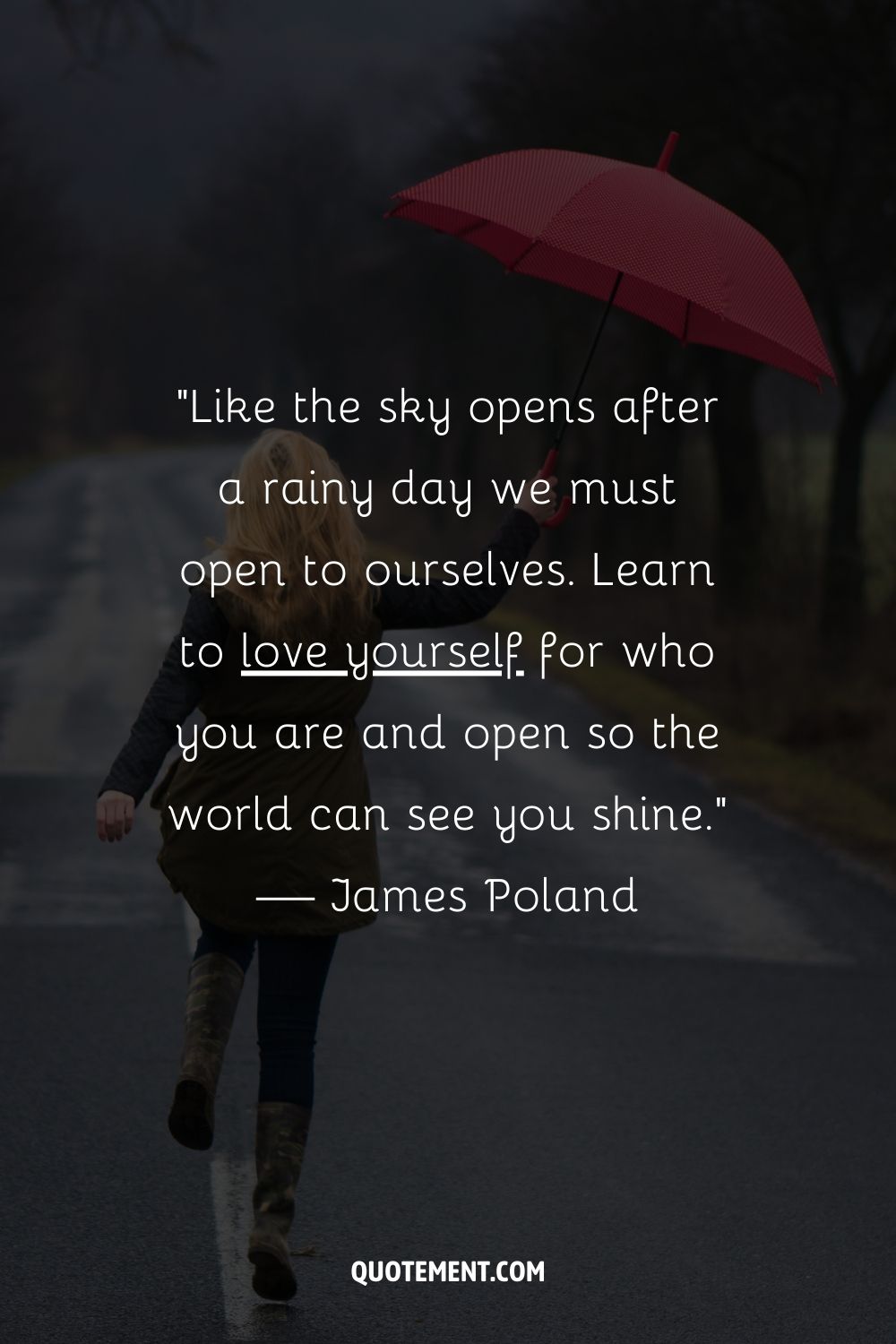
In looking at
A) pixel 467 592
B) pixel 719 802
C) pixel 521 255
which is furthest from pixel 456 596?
pixel 719 802

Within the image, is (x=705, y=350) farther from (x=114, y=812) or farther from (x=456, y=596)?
(x=114, y=812)

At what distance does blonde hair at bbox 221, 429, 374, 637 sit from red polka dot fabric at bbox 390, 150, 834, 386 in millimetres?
1234

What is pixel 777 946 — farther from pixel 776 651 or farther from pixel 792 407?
pixel 792 407

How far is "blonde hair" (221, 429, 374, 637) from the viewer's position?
13.8 feet

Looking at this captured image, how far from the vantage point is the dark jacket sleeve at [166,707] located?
420cm

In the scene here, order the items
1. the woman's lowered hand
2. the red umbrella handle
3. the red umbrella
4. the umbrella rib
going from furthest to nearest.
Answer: the umbrella rib
the red umbrella
the red umbrella handle
the woman's lowered hand

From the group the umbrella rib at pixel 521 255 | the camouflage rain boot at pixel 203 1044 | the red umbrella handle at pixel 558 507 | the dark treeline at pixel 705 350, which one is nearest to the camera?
the camouflage rain boot at pixel 203 1044

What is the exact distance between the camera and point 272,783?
168 inches

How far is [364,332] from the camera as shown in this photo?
64.5 meters

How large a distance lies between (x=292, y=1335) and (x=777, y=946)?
4768 millimetres

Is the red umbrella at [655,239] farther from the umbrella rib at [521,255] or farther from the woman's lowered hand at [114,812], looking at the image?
the woman's lowered hand at [114,812]

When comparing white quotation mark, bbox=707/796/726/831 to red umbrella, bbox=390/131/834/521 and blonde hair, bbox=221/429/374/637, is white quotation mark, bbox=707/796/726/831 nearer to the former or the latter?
red umbrella, bbox=390/131/834/521

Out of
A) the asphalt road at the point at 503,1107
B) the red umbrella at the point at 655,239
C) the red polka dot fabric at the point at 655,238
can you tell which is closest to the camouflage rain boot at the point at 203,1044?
the asphalt road at the point at 503,1107

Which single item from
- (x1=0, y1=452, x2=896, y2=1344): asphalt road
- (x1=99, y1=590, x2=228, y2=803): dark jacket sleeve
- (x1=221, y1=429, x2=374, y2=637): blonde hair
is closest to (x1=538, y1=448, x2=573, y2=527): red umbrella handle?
(x1=221, y1=429, x2=374, y2=637): blonde hair
